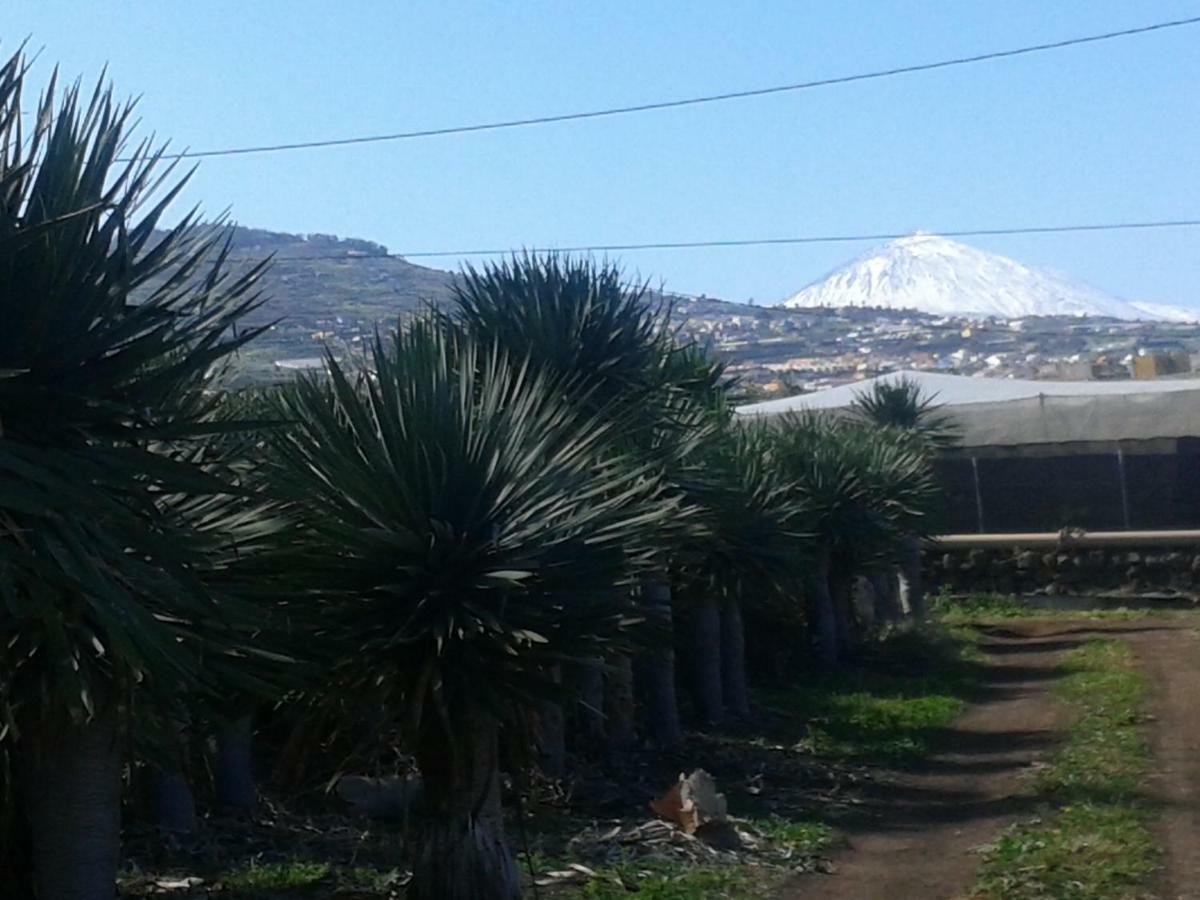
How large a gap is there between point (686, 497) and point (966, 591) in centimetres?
1846

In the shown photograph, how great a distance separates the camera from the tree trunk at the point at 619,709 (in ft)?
49.0

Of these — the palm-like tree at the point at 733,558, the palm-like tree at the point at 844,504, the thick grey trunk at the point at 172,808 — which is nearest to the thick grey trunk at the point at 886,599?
the palm-like tree at the point at 844,504

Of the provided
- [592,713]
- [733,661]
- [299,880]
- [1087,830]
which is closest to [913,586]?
[733,661]

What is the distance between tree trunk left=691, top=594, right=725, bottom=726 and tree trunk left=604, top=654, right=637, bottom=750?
2522 millimetres

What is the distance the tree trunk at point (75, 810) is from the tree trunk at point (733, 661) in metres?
12.1

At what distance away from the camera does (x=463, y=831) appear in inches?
339

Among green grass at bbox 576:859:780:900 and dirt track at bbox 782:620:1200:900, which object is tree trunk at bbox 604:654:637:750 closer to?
dirt track at bbox 782:620:1200:900

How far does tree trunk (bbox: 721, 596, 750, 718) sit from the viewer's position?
1902 centimetres

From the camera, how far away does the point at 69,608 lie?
225 inches

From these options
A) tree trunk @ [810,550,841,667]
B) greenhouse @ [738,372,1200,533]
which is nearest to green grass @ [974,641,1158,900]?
tree trunk @ [810,550,841,667]

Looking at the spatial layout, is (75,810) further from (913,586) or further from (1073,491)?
(1073,491)

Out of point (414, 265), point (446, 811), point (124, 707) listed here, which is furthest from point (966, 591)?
point (124, 707)

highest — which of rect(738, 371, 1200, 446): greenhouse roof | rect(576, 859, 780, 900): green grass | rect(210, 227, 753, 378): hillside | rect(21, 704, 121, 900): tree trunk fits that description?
rect(210, 227, 753, 378): hillside

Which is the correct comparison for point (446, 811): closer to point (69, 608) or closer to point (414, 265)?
point (69, 608)
